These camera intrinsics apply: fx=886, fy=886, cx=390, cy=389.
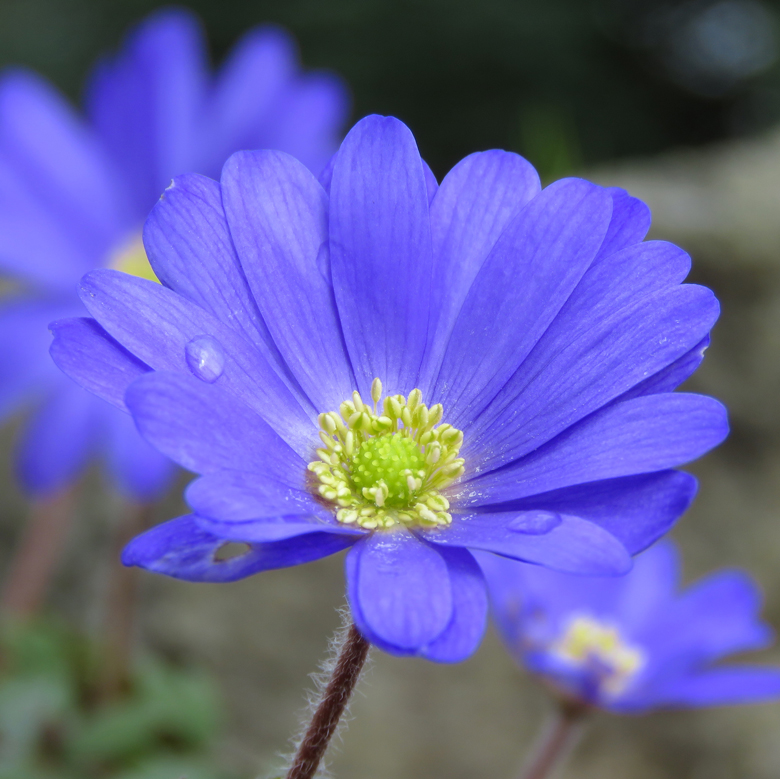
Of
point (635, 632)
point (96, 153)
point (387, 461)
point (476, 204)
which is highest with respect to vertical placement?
point (96, 153)

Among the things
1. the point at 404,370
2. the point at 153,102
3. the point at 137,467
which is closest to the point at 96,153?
the point at 153,102

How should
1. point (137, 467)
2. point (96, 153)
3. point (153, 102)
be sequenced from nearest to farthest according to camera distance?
point (137, 467), point (153, 102), point (96, 153)

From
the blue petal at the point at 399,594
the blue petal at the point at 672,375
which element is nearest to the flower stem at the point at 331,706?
the blue petal at the point at 399,594

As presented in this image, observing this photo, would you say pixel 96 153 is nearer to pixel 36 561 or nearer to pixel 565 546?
pixel 36 561

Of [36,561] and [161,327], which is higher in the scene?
[36,561]

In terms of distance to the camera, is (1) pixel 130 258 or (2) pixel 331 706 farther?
(1) pixel 130 258

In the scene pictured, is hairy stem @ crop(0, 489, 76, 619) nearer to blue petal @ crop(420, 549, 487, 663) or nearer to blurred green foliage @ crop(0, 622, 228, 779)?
blurred green foliage @ crop(0, 622, 228, 779)

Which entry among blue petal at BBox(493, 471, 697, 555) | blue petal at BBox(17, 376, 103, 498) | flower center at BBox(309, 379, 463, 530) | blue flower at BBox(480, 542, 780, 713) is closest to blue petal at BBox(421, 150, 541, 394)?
flower center at BBox(309, 379, 463, 530)

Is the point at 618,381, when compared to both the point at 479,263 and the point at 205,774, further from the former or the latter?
the point at 205,774

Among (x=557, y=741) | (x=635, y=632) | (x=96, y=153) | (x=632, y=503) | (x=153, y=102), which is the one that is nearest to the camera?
(x=632, y=503)

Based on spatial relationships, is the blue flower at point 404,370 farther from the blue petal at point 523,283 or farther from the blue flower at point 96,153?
A: the blue flower at point 96,153
